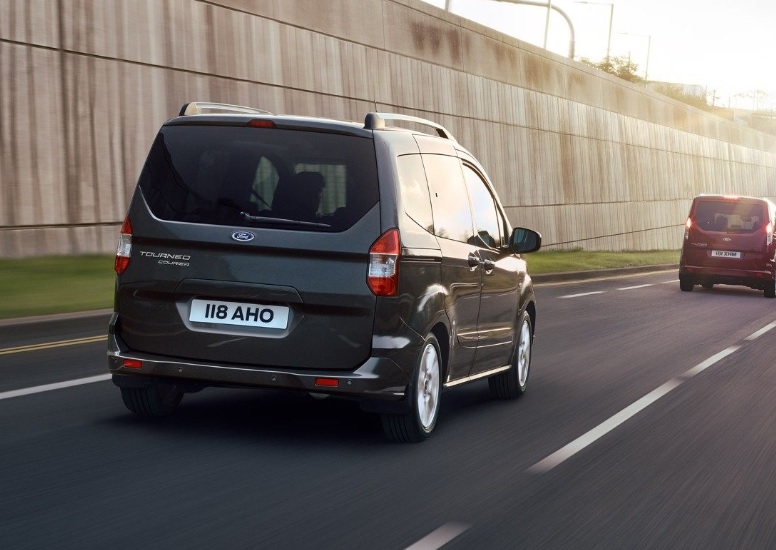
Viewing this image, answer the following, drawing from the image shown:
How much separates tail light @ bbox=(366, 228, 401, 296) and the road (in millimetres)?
928

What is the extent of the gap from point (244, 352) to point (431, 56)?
1083 inches

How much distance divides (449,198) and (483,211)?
83 centimetres

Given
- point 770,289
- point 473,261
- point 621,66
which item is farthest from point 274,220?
point 621,66

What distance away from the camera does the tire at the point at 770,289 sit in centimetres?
2548

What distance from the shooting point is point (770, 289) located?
83.6ft

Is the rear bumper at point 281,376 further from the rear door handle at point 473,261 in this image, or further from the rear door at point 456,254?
the rear door handle at point 473,261

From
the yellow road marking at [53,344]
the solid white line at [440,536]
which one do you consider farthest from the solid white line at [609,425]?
the yellow road marking at [53,344]

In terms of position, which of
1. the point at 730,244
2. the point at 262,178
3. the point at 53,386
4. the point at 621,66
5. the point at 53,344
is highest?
the point at 621,66

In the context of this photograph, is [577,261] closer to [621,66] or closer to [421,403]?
[421,403]

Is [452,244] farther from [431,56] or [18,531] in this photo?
[431,56]

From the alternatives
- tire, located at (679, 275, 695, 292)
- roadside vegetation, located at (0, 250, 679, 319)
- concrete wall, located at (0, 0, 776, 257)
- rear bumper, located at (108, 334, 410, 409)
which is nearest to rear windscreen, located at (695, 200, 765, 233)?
tire, located at (679, 275, 695, 292)

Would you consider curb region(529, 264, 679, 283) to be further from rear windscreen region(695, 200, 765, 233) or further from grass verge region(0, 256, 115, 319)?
grass verge region(0, 256, 115, 319)

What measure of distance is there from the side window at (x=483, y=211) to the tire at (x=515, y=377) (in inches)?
36.7

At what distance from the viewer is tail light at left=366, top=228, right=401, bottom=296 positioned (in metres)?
7.04
